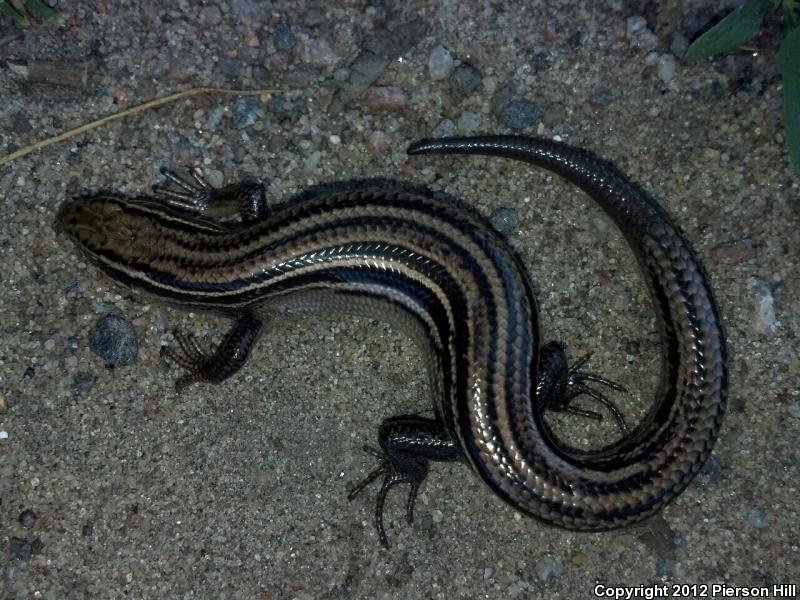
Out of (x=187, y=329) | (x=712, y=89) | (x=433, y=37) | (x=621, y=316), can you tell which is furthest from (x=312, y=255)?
(x=712, y=89)

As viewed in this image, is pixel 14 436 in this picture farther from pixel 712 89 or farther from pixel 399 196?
pixel 712 89

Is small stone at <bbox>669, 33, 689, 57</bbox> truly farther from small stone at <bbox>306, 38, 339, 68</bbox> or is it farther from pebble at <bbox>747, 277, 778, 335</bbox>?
small stone at <bbox>306, 38, 339, 68</bbox>

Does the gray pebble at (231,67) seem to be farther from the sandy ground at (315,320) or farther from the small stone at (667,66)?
the small stone at (667,66)

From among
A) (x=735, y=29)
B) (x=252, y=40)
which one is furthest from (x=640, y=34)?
(x=252, y=40)

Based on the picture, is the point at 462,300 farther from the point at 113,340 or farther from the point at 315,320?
the point at 113,340

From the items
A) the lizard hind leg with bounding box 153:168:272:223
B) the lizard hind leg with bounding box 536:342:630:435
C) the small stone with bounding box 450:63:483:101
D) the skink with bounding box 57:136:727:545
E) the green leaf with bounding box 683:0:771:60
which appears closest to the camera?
the skink with bounding box 57:136:727:545

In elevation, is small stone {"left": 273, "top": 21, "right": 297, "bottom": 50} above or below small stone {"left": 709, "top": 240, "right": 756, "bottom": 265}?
above

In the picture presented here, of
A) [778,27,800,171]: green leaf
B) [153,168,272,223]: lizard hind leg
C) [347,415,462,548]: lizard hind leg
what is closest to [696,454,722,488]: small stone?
[347,415,462,548]: lizard hind leg

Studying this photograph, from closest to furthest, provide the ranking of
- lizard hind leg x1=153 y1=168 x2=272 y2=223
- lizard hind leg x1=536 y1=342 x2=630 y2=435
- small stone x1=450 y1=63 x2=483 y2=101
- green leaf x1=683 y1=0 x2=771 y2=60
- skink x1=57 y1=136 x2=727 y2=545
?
skink x1=57 y1=136 x2=727 y2=545 < green leaf x1=683 y1=0 x2=771 y2=60 < lizard hind leg x1=536 y1=342 x2=630 y2=435 < lizard hind leg x1=153 y1=168 x2=272 y2=223 < small stone x1=450 y1=63 x2=483 y2=101
